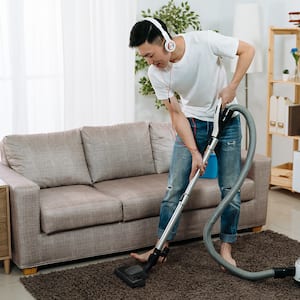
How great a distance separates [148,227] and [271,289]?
0.84 metres

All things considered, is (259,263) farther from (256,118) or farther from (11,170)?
(256,118)

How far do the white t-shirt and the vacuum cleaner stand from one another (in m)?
0.11

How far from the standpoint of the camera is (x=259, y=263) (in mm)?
3545

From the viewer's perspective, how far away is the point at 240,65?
320 centimetres

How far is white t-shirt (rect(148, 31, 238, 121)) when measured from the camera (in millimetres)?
3156

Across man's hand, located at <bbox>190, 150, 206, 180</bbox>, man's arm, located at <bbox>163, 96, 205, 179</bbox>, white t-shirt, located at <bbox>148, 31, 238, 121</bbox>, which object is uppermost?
white t-shirt, located at <bbox>148, 31, 238, 121</bbox>

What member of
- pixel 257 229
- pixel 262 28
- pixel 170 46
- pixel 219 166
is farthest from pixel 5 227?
pixel 262 28

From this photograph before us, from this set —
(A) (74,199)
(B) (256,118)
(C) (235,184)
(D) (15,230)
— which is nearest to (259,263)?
(C) (235,184)

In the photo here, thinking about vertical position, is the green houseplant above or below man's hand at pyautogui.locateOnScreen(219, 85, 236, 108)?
above

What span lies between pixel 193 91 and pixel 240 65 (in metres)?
0.26

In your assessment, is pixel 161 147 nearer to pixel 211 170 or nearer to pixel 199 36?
pixel 211 170

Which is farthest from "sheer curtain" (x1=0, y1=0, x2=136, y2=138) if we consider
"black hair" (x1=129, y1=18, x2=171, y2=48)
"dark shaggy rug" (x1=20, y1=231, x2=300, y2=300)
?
"black hair" (x1=129, y1=18, x2=171, y2=48)

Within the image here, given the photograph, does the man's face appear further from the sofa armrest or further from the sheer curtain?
the sheer curtain

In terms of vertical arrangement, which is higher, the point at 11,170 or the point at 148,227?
the point at 11,170
